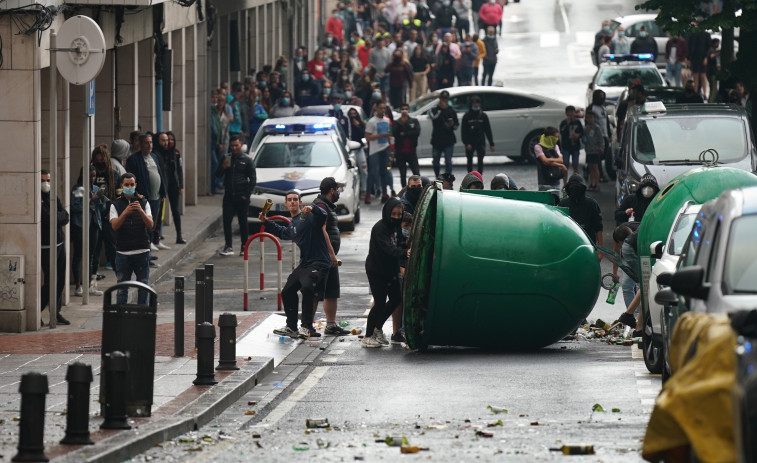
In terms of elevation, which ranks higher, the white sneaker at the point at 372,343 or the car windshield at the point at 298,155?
the car windshield at the point at 298,155

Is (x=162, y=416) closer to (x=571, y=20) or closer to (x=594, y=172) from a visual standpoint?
(x=594, y=172)

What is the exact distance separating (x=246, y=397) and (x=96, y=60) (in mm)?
4940

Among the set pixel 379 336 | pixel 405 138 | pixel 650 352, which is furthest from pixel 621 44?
pixel 650 352

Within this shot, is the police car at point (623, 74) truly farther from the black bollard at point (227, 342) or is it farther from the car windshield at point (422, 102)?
the black bollard at point (227, 342)

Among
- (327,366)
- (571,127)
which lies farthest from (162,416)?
(571,127)

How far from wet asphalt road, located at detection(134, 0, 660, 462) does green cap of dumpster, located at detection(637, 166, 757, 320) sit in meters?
1.07

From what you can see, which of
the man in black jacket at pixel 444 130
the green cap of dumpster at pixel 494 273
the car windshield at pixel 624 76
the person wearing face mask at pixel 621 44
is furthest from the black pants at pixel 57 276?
the person wearing face mask at pixel 621 44

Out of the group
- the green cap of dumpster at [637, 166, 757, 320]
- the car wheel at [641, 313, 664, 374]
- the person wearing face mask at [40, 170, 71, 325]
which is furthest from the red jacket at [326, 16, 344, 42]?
the car wheel at [641, 313, 664, 374]

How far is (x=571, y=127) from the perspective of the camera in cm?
3088

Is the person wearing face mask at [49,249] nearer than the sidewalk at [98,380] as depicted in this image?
No

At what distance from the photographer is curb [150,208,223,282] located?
22706 millimetres

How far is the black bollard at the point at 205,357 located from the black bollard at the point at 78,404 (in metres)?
3.46

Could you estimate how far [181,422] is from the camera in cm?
1190

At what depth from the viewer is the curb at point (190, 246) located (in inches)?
894
